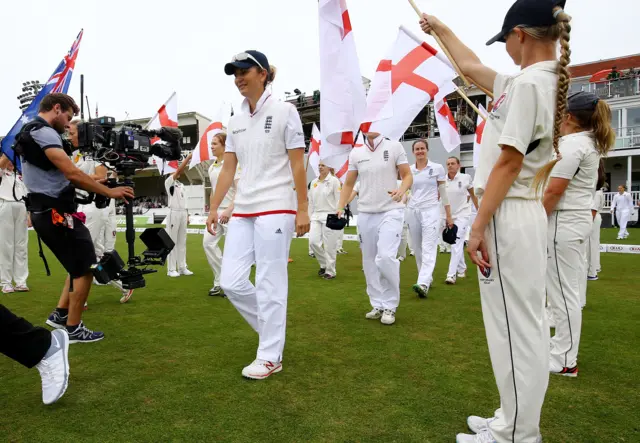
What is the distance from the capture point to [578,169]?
3.48m

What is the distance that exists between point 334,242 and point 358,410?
6.15 m

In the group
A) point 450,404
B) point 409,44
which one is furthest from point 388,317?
point 409,44

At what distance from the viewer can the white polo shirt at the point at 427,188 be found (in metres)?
6.91

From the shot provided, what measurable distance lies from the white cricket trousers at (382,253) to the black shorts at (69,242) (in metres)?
2.78

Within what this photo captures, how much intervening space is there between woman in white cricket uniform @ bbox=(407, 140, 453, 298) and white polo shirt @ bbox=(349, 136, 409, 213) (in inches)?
66.9

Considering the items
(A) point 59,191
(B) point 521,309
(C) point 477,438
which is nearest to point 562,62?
(B) point 521,309

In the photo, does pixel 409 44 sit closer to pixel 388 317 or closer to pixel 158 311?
pixel 388 317

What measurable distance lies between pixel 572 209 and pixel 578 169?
31cm

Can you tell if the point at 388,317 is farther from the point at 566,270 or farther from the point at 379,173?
the point at 566,270

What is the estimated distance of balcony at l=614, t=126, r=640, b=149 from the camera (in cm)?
2588

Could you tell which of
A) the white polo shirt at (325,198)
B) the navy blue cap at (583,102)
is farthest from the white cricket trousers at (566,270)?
the white polo shirt at (325,198)

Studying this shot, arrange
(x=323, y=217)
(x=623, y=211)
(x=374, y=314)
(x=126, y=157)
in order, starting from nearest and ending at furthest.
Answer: (x=126, y=157) → (x=374, y=314) → (x=323, y=217) → (x=623, y=211)

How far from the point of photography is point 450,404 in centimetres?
285

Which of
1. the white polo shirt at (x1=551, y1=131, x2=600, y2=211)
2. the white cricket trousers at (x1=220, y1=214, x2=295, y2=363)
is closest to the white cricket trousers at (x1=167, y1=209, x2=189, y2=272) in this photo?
the white cricket trousers at (x1=220, y1=214, x2=295, y2=363)
